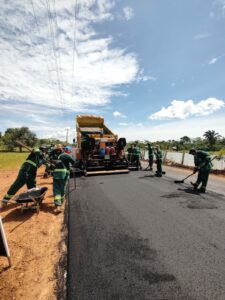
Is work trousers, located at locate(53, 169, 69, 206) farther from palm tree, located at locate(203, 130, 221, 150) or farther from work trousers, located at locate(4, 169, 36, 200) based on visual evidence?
palm tree, located at locate(203, 130, 221, 150)

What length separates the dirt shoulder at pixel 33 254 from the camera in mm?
2547

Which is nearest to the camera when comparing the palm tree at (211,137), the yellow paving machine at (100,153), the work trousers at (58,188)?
the work trousers at (58,188)

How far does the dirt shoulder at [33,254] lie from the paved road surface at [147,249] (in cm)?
26

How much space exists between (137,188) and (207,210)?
3007mm

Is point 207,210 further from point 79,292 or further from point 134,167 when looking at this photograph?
point 134,167

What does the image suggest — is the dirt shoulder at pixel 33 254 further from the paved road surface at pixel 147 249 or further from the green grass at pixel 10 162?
the green grass at pixel 10 162

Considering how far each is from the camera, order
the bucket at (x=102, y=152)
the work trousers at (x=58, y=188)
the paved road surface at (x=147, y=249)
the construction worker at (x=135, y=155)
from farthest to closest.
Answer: the construction worker at (x=135, y=155)
the bucket at (x=102, y=152)
the work trousers at (x=58, y=188)
the paved road surface at (x=147, y=249)

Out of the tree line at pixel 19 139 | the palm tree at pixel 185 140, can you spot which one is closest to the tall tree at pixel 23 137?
the tree line at pixel 19 139

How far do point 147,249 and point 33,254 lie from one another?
1933 millimetres

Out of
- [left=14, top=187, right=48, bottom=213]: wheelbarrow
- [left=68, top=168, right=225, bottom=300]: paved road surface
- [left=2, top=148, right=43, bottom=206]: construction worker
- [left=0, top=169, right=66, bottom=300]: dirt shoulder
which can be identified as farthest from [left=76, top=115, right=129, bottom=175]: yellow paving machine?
[left=0, top=169, right=66, bottom=300]: dirt shoulder

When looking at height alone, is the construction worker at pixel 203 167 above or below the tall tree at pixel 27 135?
below

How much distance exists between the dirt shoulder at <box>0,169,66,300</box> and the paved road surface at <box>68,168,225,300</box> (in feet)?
0.86

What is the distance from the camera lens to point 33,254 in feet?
11.0

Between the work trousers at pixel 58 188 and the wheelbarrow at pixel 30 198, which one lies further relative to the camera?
the work trousers at pixel 58 188
